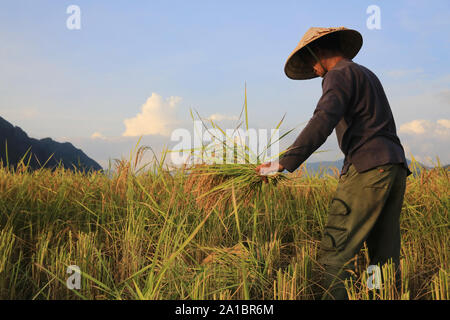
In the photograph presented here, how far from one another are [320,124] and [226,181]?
74 cm

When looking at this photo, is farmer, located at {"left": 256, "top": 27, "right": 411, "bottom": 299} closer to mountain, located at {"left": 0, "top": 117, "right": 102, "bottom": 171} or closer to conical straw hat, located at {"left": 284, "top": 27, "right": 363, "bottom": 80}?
conical straw hat, located at {"left": 284, "top": 27, "right": 363, "bottom": 80}

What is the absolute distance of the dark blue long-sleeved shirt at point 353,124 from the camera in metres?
2.05

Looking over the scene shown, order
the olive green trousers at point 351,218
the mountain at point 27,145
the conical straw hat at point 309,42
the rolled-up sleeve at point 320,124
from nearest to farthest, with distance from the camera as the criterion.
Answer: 1. the rolled-up sleeve at point 320,124
2. the olive green trousers at point 351,218
3. the conical straw hat at point 309,42
4. the mountain at point 27,145

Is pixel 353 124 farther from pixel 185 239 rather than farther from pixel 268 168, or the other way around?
pixel 185 239

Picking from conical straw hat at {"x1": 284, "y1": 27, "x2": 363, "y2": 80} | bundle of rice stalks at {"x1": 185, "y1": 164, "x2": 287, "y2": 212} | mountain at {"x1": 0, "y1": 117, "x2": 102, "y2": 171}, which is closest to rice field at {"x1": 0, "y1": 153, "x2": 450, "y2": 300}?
bundle of rice stalks at {"x1": 185, "y1": 164, "x2": 287, "y2": 212}

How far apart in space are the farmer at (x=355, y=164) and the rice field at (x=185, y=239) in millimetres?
216

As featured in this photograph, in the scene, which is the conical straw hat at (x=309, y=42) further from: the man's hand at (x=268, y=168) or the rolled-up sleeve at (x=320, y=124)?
the man's hand at (x=268, y=168)

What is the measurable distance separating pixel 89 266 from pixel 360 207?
193cm

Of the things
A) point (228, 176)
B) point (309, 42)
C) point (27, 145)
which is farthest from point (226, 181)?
point (27, 145)

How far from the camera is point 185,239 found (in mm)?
2881

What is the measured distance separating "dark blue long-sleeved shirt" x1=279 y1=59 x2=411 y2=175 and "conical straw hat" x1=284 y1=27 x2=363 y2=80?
284mm

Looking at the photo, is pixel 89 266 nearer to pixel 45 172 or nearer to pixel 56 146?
pixel 45 172

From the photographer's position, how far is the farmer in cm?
208

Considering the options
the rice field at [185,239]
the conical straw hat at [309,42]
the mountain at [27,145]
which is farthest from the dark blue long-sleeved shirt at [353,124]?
the mountain at [27,145]
